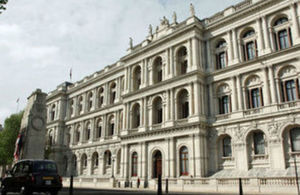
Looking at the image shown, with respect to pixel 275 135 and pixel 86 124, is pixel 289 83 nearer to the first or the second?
pixel 275 135

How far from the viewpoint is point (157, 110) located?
36.5m

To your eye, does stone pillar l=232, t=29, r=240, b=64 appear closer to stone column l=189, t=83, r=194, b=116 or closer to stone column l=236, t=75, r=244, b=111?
stone column l=236, t=75, r=244, b=111

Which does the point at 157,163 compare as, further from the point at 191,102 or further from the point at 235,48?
the point at 235,48

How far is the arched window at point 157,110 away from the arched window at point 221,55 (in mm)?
8685

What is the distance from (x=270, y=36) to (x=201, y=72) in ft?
26.1

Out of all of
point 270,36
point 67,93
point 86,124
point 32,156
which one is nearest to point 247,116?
point 270,36

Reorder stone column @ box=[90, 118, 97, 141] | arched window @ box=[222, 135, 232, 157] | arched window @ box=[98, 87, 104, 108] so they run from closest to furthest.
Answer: arched window @ box=[222, 135, 232, 157], stone column @ box=[90, 118, 97, 141], arched window @ box=[98, 87, 104, 108]

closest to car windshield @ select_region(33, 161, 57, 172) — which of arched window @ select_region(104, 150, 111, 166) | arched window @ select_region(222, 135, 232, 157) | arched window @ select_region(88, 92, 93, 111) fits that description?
arched window @ select_region(222, 135, 232, 157)

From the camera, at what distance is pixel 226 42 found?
31.9 meters

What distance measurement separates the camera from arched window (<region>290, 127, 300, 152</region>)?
24359mm

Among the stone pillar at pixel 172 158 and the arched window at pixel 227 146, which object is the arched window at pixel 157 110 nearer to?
the stone pillar at pixel 172 158

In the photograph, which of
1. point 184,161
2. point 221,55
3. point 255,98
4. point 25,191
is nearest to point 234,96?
point 255,98

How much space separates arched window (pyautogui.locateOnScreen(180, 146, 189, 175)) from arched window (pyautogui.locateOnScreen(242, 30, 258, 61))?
39.4 feet

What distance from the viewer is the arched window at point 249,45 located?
29.6 m
